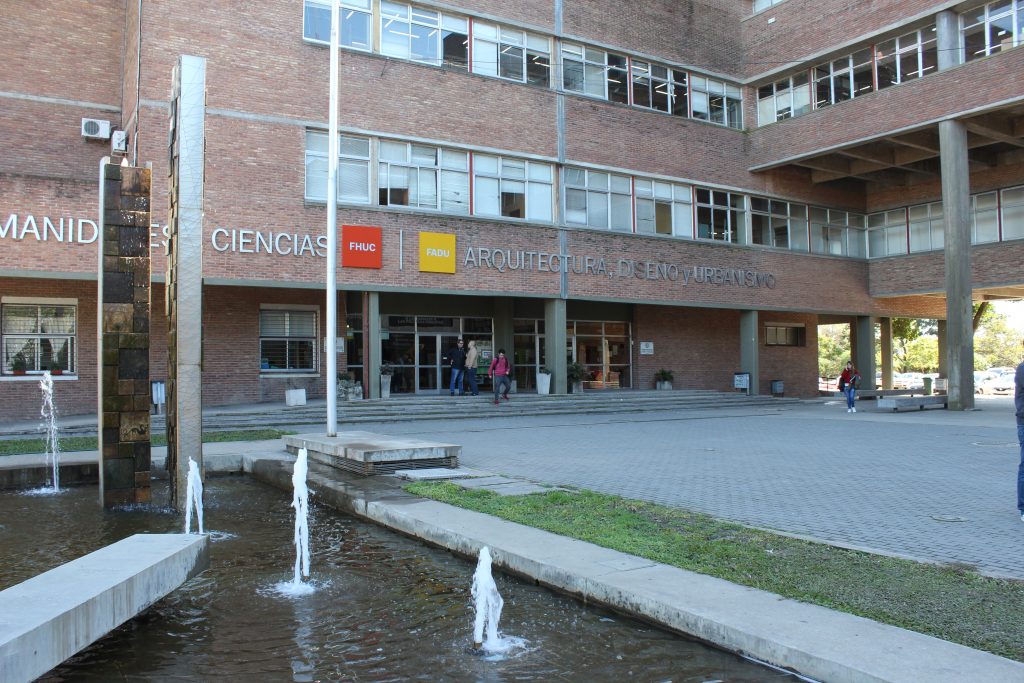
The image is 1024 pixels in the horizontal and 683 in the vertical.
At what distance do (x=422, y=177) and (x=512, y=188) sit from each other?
10.5 feet

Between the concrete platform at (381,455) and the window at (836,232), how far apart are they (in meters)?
25.6

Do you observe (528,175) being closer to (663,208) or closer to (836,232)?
(663,208)

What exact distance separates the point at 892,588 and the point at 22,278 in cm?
2145

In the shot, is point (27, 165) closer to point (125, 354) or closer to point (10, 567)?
point (125, 354)

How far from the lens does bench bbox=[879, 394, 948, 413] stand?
78.7 ft

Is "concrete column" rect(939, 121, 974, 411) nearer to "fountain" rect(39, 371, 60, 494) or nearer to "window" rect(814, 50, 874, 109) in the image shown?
"window" rect(814, 50, 874, 109)

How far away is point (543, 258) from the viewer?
24688 mm

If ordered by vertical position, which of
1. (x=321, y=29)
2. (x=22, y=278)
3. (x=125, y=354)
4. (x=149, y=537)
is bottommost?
(x=149, y=537)

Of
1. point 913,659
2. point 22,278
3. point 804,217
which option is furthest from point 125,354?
point 804,217

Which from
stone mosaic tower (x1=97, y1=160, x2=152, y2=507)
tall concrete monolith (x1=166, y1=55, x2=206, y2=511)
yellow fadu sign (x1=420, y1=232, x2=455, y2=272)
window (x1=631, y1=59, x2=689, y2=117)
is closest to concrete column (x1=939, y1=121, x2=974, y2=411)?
window (x1=631, y1=59, x2=689, y2=117)

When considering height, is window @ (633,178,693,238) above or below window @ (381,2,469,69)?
below

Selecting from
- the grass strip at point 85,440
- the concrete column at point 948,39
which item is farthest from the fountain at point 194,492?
the concrete column at point 948,39

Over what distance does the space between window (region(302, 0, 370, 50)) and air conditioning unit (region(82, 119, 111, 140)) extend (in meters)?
6.14

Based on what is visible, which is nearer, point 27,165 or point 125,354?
point 125,354
